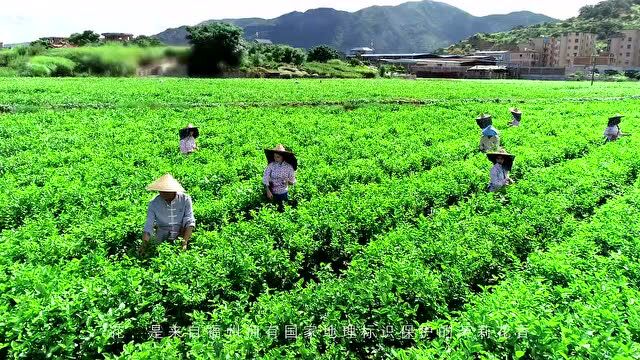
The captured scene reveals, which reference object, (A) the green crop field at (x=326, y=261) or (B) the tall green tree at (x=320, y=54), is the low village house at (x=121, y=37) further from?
(B) the tall green tree at (x=320, y=54)

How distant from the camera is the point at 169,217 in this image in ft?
24.7

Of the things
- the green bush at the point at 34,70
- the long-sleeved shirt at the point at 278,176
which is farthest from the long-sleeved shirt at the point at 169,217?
the green bush at the point at 34,70

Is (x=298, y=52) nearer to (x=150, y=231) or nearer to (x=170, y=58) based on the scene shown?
(x=170, y=58)

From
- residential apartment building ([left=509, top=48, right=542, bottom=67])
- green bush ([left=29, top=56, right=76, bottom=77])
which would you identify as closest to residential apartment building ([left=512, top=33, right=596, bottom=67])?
residential apartment building ([left=509, top=48, right=542, bottom=67])

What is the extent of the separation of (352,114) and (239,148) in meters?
14.5

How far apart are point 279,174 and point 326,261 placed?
8.84ft

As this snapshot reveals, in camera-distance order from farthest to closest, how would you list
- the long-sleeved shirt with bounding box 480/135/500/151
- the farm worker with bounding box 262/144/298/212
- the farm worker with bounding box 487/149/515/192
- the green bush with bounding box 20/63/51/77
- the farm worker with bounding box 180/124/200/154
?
the green bush with bounding box 20/63/51/77, the long-sleeved shirt with bounding box 480/135/500/151, the farm worker with bounding box 180/124/200/154, the farm worker with bounding box 487/149/515/192, the farm worker with bounding box 262/144/298/212

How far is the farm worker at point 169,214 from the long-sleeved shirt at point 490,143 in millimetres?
11365

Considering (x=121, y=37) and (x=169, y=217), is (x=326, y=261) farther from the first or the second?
(x=121, y=37)

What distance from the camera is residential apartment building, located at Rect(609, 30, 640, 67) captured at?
129125mm

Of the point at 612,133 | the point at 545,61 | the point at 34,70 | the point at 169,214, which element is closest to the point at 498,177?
the point at 169,214

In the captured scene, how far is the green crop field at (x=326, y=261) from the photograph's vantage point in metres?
4.74

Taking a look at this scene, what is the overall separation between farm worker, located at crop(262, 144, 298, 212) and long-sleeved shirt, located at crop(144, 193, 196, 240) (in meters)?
2.83

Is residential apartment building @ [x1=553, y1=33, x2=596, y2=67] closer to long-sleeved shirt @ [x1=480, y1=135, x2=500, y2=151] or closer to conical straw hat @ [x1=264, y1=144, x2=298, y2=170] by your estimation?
long-sleeved shirt @ [x1=480, y1=135, x2=500, y2=151]
